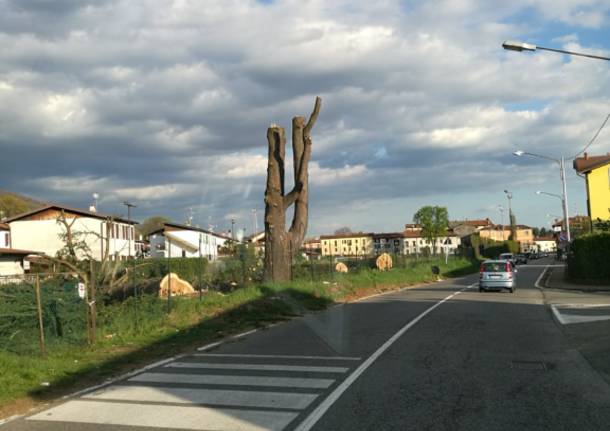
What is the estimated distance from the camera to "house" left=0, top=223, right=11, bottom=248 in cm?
6234

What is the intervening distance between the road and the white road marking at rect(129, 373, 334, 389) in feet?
0.06

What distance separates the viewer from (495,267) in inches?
1202

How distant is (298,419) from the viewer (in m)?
6.90

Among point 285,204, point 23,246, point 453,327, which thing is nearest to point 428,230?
point 23,246

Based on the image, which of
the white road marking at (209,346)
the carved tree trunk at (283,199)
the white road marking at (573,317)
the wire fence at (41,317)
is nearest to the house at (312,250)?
the carved tree trunk at (283,199)

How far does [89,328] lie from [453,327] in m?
8.34

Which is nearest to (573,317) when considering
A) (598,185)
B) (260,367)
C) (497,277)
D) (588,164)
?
(260,367)

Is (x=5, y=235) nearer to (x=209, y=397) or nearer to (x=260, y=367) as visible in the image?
(x=260, y=367)

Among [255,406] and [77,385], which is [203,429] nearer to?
[255,406]

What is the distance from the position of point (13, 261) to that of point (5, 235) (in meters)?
14.6

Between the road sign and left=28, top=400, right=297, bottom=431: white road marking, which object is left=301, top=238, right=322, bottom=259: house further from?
left=28, top=400, right=297, bottom=431: white road marking

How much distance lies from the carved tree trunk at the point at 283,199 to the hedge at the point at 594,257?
15380 mm

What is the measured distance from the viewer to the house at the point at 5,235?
62.3m

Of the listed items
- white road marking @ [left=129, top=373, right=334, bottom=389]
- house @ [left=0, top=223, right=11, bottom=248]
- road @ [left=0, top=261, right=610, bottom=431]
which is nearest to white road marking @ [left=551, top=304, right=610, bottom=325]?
road @ [left=0, top=261, right=610, bottom=431]
